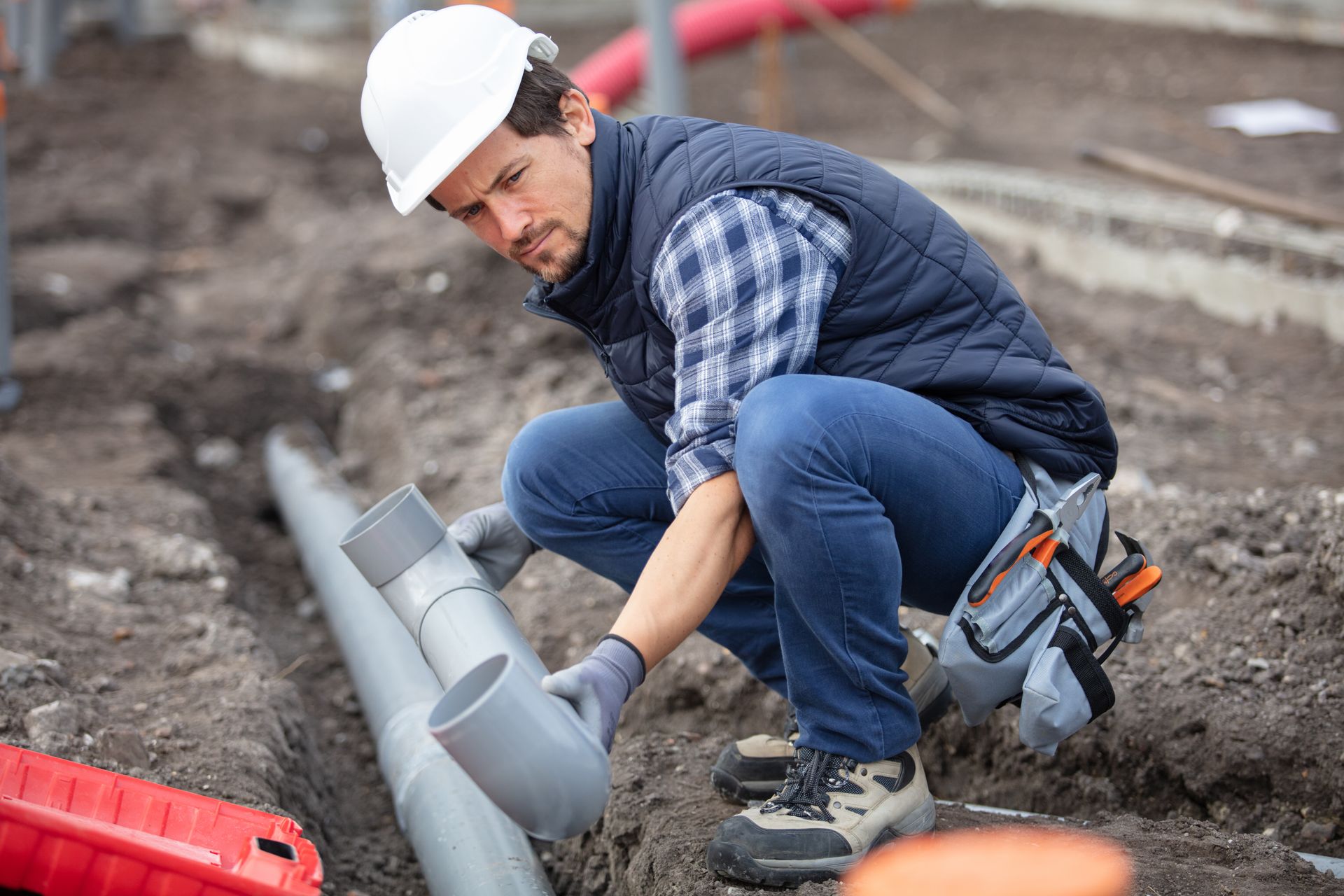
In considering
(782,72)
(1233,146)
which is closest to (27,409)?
(1233,146)

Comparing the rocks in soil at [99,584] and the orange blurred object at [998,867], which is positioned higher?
the orange blurred object at [998,867]

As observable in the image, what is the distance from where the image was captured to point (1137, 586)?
6.68 feet

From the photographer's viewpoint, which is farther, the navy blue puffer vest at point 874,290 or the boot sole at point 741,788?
the boot sole at point 741,788

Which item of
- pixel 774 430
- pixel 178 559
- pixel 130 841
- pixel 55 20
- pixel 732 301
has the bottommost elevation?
pixel 55 20

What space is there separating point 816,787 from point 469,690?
2.21 feet

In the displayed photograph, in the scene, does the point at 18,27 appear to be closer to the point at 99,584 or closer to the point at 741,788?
the point at 99,584

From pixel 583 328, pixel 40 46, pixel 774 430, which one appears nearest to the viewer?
pixel 774 430

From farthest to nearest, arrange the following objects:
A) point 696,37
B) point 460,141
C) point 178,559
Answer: point 696,37, point 178,559, point 460,141

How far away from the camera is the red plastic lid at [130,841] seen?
155cm

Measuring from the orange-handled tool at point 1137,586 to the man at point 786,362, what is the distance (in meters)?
0.22

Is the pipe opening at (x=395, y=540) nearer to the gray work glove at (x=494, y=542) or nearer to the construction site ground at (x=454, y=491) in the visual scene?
the gray work glove at (x=494, y=542)

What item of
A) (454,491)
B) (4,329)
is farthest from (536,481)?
(4,329)

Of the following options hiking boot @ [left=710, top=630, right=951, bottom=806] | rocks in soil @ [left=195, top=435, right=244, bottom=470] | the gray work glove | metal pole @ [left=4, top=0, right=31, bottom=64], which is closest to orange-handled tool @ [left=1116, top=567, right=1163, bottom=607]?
hiking boot @ [left=710, top=630, right=951, bottom=806]

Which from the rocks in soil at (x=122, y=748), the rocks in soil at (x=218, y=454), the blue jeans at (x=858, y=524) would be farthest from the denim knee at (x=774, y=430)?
the rocks in soil at (x=218, y=454)
